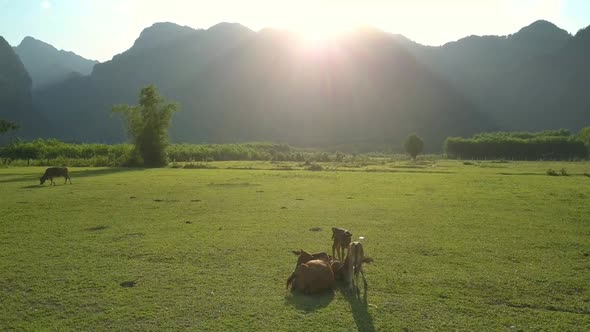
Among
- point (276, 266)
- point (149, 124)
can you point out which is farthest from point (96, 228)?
point (149, 124)

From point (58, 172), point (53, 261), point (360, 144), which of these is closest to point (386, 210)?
point (53, 261)

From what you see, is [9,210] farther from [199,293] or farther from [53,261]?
[199,293]

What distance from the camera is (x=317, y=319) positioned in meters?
8.00

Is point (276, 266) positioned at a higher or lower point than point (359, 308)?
higher

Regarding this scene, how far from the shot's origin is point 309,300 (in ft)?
29.3

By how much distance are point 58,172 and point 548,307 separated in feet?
111

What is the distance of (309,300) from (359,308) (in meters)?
1.06

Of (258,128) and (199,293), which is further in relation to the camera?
(258,128)

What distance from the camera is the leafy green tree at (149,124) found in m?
66.6

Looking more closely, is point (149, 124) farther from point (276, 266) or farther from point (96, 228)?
point (276, 266)

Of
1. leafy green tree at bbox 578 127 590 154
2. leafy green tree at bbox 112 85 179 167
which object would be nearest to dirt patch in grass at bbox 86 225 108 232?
leafy green tree at bbox 112 85 179 167

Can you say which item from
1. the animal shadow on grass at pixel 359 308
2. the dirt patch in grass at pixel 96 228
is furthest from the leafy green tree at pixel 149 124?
the animal shadow on grass at pixel 359 308

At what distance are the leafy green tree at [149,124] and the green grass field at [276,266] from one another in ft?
151

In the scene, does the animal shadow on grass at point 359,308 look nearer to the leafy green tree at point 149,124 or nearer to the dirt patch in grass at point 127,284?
the dirt patch in grass at point 127,284
